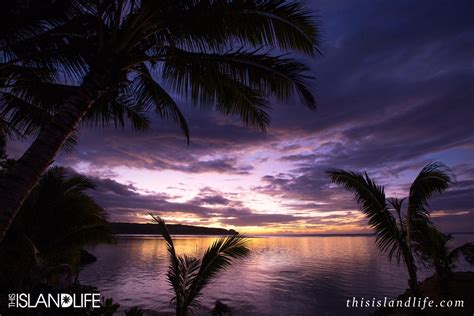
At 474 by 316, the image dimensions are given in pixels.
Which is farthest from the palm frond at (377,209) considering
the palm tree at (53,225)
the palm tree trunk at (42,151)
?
the palm tree at (53,225)

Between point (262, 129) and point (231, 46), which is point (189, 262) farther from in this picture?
point (231, 46)

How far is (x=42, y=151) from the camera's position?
3.05 meters

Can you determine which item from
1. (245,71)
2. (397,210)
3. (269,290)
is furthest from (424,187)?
(269,290)

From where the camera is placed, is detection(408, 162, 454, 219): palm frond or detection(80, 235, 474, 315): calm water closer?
detection(408, 162, 454, 219): palm frond

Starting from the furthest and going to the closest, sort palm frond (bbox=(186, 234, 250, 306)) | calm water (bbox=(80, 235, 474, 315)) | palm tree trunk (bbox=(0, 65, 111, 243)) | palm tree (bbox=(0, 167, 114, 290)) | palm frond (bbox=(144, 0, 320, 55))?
calm water (bbox=(80, 235, 474, 315)) < palm tree (bbox=(0, 167, 114, 290)) < palm frond (bbox=(186, 234, 250, 306)) < palm frond (bbox=(144, 0, 320, 55)) < palm tree trunk (bbox=(0, 65, 111, 243))

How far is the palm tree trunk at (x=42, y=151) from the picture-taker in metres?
2.80

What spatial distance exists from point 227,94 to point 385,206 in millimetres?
4685

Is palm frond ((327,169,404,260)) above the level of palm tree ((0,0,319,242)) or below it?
below

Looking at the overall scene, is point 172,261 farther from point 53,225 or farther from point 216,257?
point 53,225

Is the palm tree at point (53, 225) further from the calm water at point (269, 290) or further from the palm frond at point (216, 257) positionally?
the palm frond at point (216, 257)

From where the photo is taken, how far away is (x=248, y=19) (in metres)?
4.30

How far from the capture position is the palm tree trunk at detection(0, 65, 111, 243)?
280 cm

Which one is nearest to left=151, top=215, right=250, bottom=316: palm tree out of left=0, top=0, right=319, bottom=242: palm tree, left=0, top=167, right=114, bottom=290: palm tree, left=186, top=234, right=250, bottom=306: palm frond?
left=186, top=234, right=250, bottom=306: palm frond

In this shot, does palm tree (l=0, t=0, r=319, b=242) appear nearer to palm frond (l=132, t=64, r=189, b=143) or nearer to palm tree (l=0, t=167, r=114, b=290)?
palm frond (l=132, t=64, r=189, b=143)
